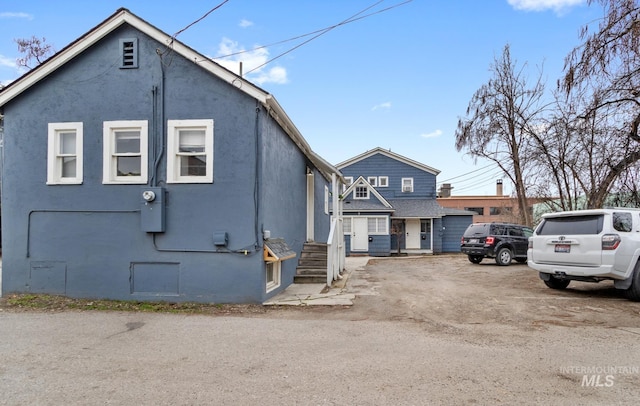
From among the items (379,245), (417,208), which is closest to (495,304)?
(379,245)

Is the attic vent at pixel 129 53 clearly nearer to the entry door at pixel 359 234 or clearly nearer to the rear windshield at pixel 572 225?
the rear windshield at pixel 572 225

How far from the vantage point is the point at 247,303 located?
862 centimetres

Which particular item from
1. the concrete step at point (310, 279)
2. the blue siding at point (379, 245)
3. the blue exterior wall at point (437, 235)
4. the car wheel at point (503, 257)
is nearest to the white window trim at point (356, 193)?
the blue siding at point (379, 245)

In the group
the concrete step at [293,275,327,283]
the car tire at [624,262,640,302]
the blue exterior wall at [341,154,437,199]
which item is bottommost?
the concrete step at [293,275,327,283]

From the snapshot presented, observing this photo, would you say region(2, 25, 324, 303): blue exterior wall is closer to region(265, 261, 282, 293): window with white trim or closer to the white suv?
region(265, 261, 282, 293): window with white trim

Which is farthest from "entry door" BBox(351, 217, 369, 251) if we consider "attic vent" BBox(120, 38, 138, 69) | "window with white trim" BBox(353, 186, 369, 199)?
"attic vent" BBox(120, 38, 138, 69)

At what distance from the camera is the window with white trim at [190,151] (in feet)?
29.3

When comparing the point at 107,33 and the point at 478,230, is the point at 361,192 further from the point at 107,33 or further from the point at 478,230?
the point at 107,33

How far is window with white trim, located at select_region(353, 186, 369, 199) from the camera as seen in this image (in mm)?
26969

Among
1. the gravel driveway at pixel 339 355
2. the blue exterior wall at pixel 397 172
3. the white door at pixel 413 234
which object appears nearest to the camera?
the gravel driveway at pixel 339 355

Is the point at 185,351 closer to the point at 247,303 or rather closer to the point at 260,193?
the point at 247,303

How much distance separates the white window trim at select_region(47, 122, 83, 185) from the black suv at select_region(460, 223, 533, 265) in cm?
1501

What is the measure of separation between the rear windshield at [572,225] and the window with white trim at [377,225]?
1602 centimetres

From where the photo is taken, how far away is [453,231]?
92.0ft
